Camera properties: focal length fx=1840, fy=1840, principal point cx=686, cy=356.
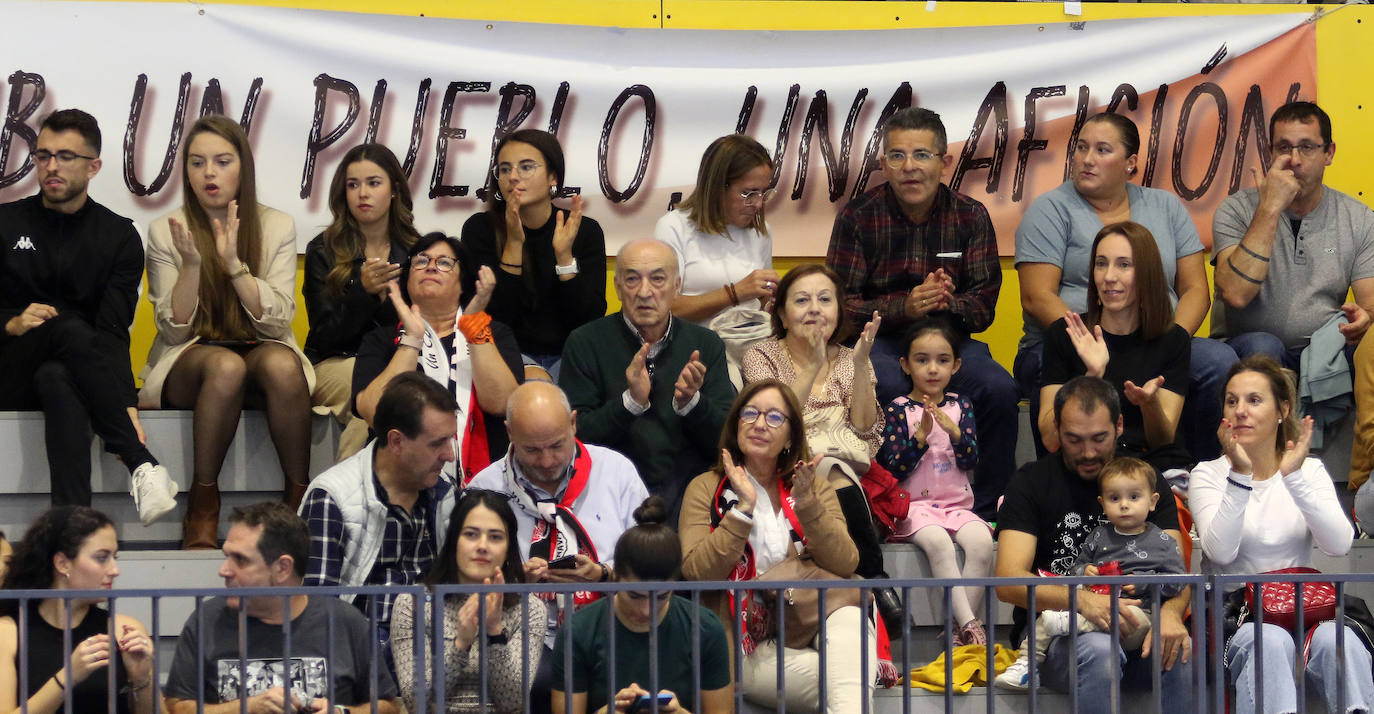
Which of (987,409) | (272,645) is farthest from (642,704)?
(987,409)

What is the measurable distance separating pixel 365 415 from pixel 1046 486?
1934 millimetres

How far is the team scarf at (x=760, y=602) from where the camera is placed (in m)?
4.74

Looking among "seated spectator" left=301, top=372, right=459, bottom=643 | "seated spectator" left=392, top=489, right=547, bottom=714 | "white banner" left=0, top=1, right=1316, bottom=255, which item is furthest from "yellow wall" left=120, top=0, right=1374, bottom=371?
"seated spectator" left=392, top=489, right=547, bottom=714

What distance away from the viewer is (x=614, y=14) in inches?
272

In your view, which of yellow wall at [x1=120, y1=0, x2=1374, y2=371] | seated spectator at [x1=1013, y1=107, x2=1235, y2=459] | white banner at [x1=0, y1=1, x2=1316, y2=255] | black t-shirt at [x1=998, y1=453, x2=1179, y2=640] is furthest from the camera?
yellow wall at [x1=120, y1=0, x2=1374, y2=371]

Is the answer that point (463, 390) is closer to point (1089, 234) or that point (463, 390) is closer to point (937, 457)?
point (937, 457)

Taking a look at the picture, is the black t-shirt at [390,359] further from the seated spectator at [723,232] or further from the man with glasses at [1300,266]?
the man with glasses at [1300,266]

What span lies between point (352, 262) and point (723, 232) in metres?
1.25

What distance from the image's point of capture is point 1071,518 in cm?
503

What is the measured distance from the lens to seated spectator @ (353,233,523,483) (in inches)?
210

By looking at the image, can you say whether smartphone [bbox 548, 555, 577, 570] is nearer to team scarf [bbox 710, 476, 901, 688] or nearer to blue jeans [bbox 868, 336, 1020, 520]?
team scarf [bbox 710, 476, 901, 688]

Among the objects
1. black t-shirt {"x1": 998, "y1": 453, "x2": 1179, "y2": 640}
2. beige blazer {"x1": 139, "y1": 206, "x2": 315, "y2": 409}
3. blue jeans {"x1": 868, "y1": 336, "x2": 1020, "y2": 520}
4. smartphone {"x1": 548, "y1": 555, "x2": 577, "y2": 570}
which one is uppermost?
beige blazer {"x1": 139, "y1": 206, "x2": 315, "y2": 409}

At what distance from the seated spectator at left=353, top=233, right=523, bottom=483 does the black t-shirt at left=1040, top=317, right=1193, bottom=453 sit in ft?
5.53

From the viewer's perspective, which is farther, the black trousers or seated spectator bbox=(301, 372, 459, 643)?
the black trousers
